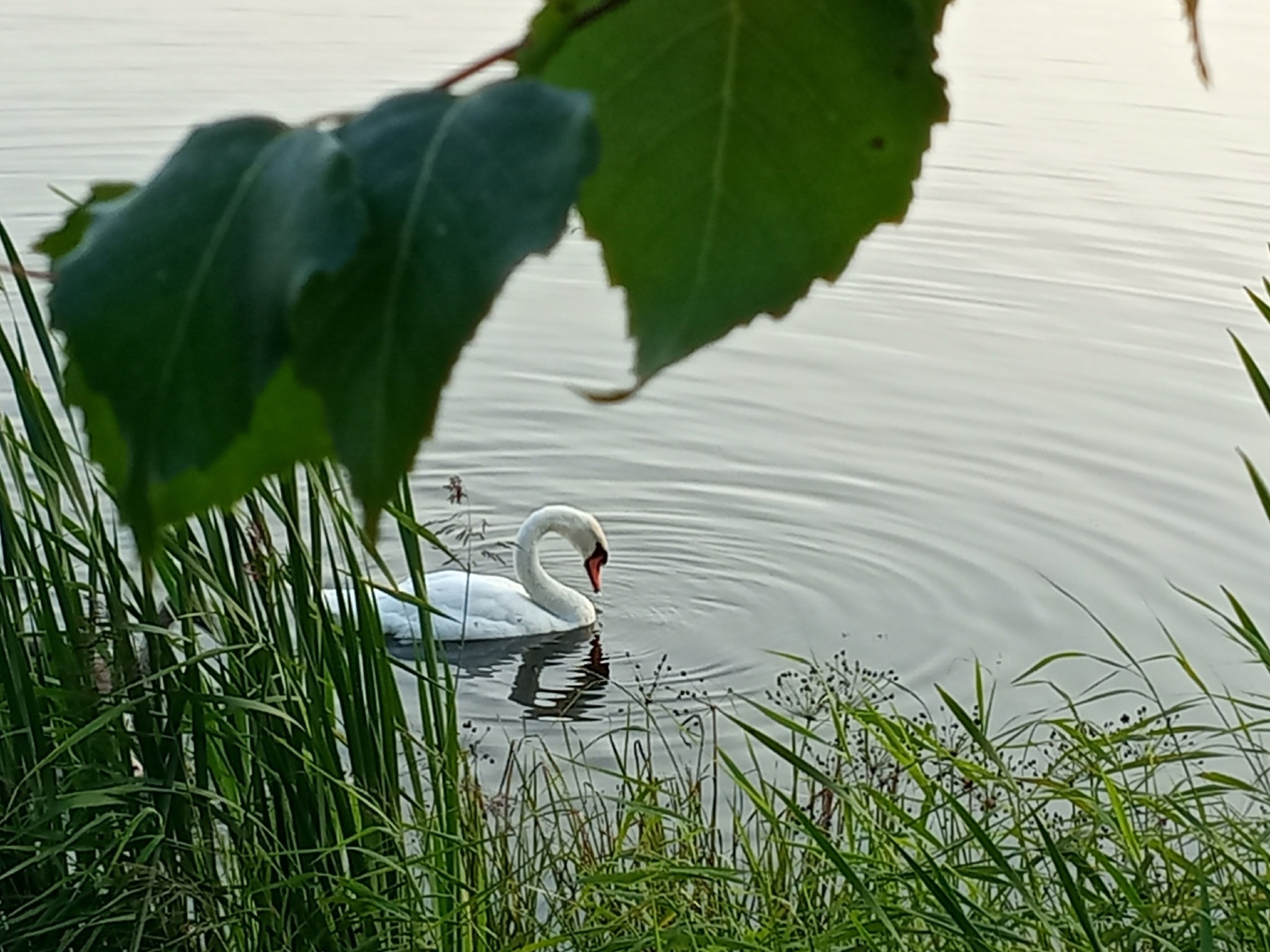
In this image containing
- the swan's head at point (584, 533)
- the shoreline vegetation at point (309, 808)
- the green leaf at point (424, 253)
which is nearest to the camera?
the green leaf at point (424, 253)

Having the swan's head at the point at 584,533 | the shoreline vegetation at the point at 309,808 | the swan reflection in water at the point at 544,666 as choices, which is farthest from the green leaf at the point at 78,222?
the swan's head at the point at 584,533

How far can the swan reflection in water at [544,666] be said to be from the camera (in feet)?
18.1

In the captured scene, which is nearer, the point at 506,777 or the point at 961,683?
the point at 506,777

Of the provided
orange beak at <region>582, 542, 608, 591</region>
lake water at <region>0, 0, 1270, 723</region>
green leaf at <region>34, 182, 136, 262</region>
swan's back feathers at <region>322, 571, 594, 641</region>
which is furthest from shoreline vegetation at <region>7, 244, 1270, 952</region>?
orange beak at <region>582, 542, 608, 591</region>

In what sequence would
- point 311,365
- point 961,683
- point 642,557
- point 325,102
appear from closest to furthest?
point 311,365 < point 961,683 < point 642,557 < point 325,102

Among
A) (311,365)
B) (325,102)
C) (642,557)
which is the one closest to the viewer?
(311,365)

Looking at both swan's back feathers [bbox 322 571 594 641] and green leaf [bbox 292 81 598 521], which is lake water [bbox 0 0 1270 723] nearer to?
swan's back feathers [bbox 322 571 594 641]

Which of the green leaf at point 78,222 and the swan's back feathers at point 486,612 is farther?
the swan's back feathers at point 486,612

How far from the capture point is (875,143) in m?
0.22

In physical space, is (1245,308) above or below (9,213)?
below

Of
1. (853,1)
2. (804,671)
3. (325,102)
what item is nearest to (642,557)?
(804,671)

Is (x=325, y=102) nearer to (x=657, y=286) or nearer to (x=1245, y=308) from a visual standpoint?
(x=1245, y=308)

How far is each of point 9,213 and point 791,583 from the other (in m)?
4.48

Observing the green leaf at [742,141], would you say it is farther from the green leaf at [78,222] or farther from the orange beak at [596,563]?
the orange beak at [596,563]
